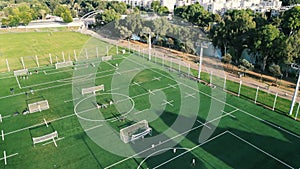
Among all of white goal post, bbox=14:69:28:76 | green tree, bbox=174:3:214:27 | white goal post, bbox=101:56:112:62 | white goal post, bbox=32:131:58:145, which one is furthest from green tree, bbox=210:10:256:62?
white goal post, bbox=14:69:28:76

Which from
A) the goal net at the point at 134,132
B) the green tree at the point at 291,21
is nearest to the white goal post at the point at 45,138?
the goal net at the point at 134,132

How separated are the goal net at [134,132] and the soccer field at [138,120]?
15.7 inches

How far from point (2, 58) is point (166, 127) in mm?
42803

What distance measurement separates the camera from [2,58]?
5100 centimetres

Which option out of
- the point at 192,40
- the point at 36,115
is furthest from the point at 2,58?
the point at 192,40

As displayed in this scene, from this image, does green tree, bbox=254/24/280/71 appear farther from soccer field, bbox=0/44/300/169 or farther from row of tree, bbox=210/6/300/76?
soccer field, bbox=0/44/300/169

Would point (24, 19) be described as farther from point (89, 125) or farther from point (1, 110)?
point (89, 125)

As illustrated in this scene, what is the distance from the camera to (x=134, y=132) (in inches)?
898

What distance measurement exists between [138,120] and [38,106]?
11870 mm

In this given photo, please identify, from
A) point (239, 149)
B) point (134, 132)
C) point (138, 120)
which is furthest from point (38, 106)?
point (239, 149)

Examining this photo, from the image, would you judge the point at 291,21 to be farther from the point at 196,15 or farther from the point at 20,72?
the point at 20,72

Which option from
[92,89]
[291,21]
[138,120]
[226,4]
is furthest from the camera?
[226,4]

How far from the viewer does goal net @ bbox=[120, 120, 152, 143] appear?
72.4 ft

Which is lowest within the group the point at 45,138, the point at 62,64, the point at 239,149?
the point at 239,149
